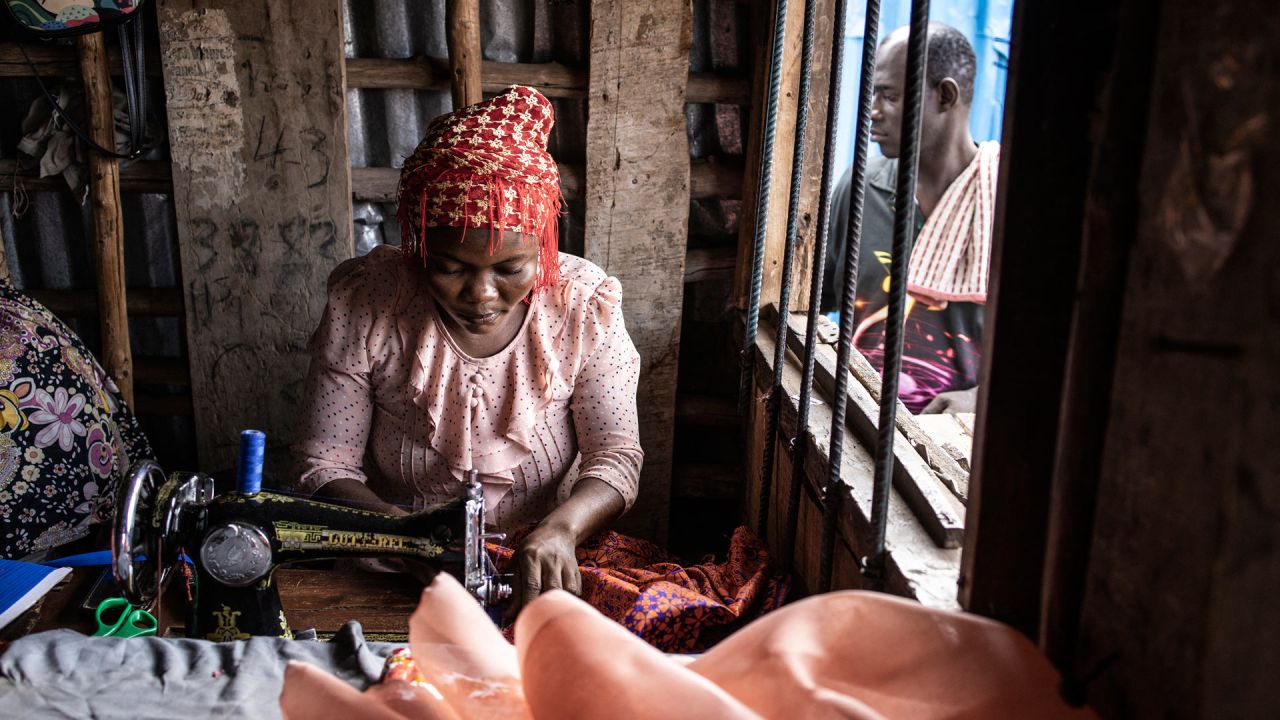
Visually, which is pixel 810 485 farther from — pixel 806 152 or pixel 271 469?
pixel 271 469

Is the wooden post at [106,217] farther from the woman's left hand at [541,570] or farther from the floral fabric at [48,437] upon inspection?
the woman's left hand at [541,570]

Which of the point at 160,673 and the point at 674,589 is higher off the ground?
the point at 160,673

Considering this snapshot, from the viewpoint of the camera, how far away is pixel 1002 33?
3625mm

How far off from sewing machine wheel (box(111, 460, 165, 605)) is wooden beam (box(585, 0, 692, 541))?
1630mm

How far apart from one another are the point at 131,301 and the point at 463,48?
4.43 feet

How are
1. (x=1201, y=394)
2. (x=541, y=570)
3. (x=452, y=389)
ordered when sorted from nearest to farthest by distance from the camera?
(x=1201, y=394)
(x=541, y=570)
(x=452, y=389)

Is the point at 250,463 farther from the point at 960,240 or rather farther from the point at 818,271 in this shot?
the point at 960,240

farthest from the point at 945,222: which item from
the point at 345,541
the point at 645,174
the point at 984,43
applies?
the point at 345,541

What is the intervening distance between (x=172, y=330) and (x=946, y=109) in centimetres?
264

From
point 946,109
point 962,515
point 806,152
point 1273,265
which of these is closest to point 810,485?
point 962,515

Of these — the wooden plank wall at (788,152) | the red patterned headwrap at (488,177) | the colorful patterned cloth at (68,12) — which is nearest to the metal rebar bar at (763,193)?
the wooden plank wall at (788,152)

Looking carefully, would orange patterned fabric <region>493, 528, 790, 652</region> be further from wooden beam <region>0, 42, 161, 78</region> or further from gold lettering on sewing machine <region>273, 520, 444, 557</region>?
wooden beam <region>0, 42, 161, 78</region>

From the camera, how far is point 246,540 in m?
1.48

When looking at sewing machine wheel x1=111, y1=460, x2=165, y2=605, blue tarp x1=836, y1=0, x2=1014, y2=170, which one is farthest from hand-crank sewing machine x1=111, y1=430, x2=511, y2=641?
blue tarp x1=836, y1=0, x2=1014, y2=170
